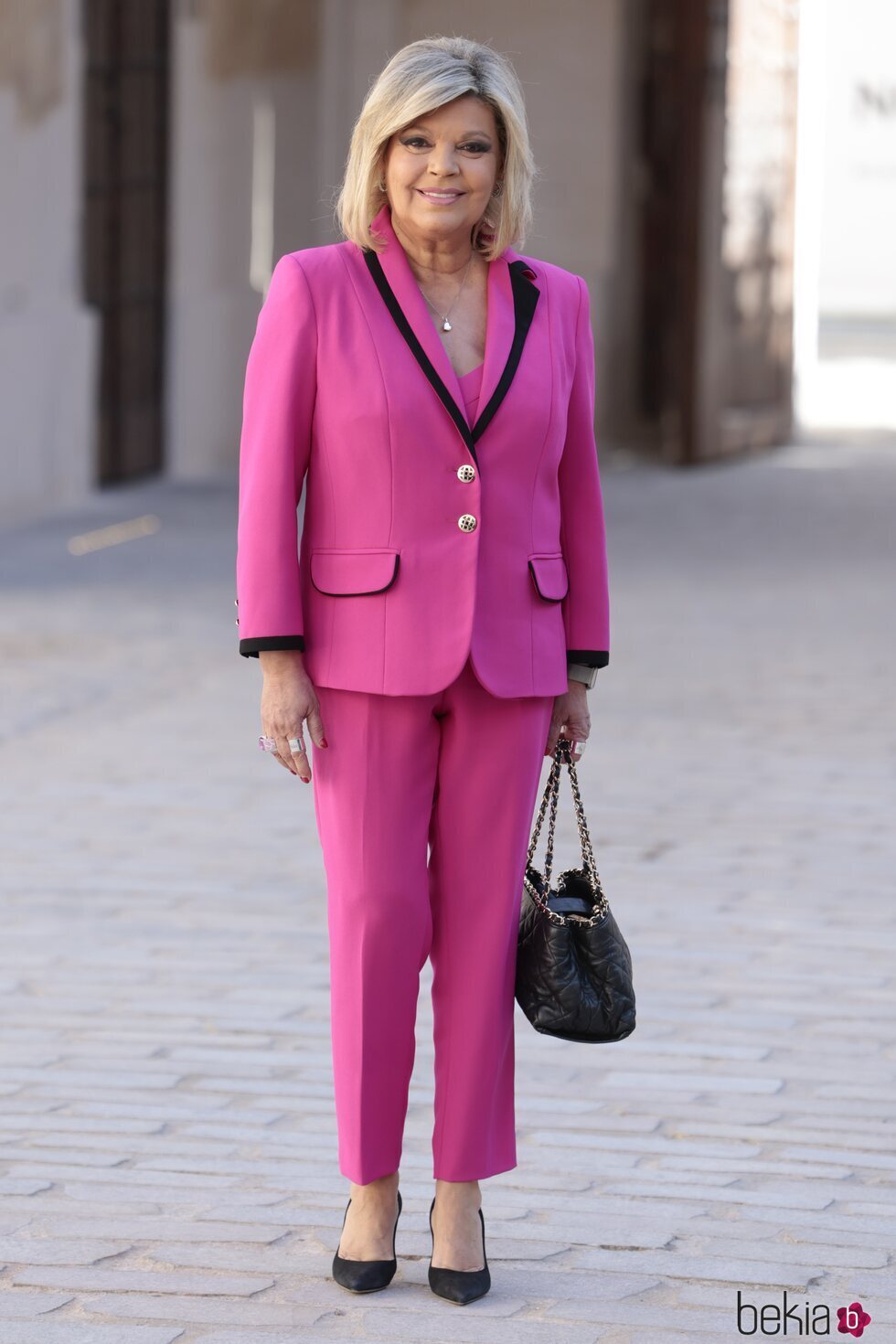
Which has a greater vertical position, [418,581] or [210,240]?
[210,240]

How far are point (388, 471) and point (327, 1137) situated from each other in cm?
136

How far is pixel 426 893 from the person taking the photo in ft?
11.3

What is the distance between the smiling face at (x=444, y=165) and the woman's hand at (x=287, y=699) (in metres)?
0.65

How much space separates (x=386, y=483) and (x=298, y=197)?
606 inches

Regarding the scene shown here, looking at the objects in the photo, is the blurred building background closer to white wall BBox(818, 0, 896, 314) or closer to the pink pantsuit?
the pink pantsuit

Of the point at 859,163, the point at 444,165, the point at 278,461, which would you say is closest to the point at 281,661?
the point at 278,461

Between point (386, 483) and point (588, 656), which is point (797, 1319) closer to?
point (588, 656)

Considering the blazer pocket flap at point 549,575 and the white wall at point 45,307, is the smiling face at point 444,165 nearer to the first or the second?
the blazer pocket flap at point 549,575

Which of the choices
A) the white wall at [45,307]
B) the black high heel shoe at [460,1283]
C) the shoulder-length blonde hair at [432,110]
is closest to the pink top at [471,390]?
the shoulder-length blonde hair at [432,110]

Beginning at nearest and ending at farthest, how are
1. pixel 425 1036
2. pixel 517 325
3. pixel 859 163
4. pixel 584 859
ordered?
pixel 517 325
pixel 584 859
pixel 425 1036
pixel 859 163

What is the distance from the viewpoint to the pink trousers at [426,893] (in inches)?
133

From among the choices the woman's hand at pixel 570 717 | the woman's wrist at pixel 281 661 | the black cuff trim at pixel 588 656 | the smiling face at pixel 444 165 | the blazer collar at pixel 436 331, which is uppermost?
the smiling face at pixel 444 165

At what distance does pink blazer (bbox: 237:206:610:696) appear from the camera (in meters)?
3.33

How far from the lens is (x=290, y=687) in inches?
133
